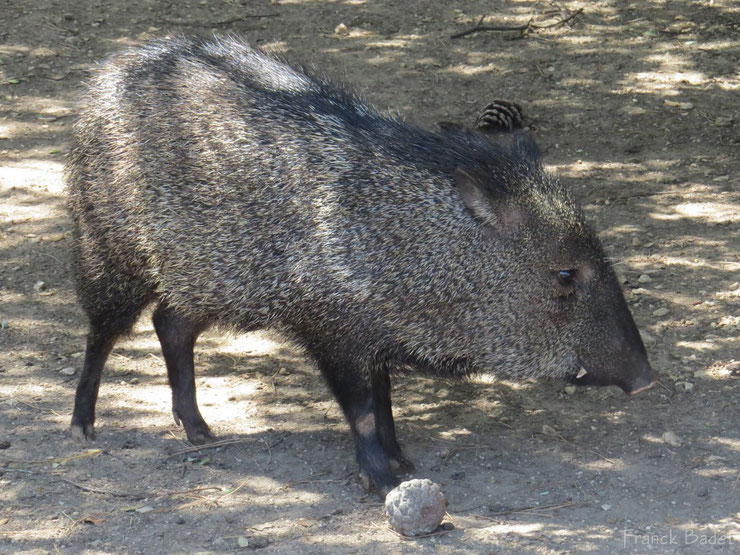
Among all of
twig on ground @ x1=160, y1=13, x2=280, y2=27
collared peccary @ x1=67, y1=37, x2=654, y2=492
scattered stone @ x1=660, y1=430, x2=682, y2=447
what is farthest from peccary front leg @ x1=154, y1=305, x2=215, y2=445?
twig on ground @ x1=160, y1=13, x2=280, y2=27

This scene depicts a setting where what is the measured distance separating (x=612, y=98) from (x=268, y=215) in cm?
405

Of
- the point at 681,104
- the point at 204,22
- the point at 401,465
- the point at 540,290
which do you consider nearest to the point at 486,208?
the point at 540,290

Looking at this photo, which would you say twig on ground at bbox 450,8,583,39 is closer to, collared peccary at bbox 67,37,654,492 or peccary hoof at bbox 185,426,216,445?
collared peccary at bbox 67,37,654,492

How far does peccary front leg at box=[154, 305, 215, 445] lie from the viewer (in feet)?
15.9

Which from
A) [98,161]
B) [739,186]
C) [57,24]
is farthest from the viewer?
[57,24]

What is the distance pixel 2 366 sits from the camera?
5.30 metres

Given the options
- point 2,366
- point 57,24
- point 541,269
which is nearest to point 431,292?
point 541,269

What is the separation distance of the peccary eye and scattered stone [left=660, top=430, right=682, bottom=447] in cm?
92

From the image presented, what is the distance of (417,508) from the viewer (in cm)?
395

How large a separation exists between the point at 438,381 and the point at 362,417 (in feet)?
3.26

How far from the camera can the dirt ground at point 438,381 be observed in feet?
13.6

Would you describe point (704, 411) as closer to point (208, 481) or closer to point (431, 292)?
point (431, 292)

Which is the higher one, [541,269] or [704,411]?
[541,269]

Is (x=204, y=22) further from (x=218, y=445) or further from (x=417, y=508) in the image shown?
(x=417, y=508)
